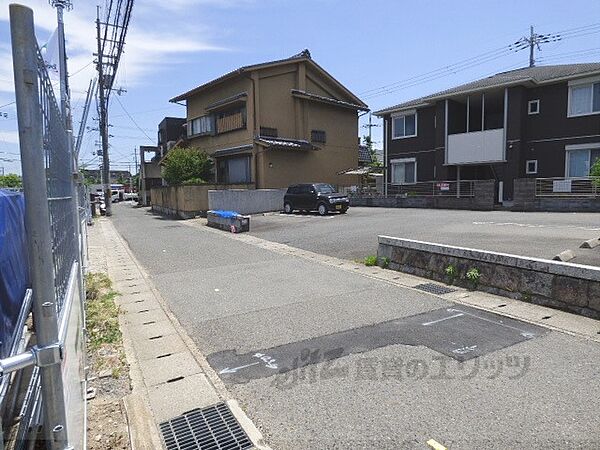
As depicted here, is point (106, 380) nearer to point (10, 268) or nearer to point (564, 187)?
point (10, 268)

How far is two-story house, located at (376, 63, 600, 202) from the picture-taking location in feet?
63.8

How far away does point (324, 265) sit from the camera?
8.81 meters

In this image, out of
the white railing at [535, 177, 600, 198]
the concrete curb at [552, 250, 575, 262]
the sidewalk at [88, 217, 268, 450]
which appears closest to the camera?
the sidewalk at [88, 217, 268, 450]

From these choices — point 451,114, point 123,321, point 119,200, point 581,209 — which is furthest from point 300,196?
point 119,200

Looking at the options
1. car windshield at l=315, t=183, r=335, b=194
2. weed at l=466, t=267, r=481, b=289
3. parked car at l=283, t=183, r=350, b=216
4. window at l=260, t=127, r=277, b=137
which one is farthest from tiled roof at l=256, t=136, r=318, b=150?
weed at l=466, t=267, r=481, b=289

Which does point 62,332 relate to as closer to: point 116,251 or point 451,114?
point 116,251

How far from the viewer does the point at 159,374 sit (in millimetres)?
3844

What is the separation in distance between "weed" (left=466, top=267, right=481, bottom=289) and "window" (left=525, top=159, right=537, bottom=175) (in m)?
17.8

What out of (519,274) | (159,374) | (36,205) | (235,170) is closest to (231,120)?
(235,170)

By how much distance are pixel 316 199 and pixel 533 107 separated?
40.1ft

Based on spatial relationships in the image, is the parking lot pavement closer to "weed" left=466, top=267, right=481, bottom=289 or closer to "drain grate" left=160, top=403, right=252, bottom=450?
"weed" left=466, top=267, right=481, bottom=289

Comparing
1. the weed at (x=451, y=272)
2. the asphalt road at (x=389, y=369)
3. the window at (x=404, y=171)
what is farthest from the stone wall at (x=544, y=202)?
the asphalt road at (x=389, y=369)

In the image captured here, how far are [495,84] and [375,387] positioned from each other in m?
21.7

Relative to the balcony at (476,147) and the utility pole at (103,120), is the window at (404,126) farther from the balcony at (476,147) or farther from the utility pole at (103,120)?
the utility pole at (103,120)
